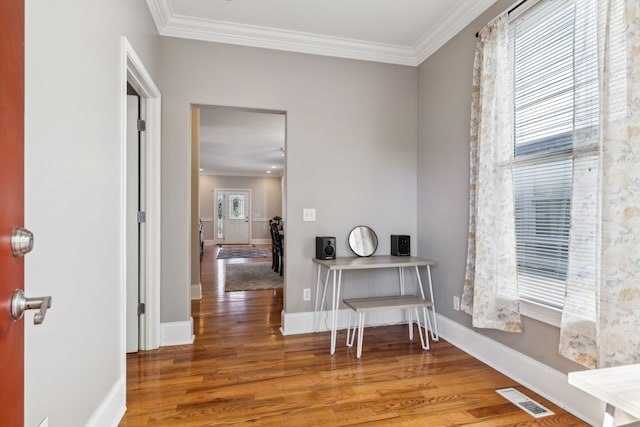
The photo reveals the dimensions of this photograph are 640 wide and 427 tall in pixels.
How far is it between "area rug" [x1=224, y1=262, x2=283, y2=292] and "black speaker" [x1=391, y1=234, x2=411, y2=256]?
95.3 inches

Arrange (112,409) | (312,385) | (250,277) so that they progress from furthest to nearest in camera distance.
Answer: (250,277) < (312,385) < (112,409)

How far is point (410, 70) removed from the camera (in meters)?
3.37

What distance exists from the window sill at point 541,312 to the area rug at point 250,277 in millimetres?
3539

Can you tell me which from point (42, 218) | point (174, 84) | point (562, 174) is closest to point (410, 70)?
point (562, 174)

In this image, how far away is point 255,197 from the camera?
12094mm

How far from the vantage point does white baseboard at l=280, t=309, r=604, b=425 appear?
1.78 metres

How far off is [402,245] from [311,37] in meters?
2.13

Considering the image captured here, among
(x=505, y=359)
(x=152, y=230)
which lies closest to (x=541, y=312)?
(x=505, y=359)

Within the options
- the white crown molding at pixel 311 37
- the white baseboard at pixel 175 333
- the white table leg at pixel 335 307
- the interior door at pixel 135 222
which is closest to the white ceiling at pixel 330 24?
the white crown molding at pixel 311 37

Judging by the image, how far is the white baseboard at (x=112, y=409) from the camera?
61.0 inches

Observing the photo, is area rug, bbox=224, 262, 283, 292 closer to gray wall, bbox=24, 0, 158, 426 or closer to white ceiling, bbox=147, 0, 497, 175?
gray wall, bbox=24, 0, 158, 426

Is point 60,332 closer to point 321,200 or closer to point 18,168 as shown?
point 18,168

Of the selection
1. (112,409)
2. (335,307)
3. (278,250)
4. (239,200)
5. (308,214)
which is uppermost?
(239,200)

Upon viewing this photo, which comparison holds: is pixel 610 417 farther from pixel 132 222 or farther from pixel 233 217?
pixel 233 217
